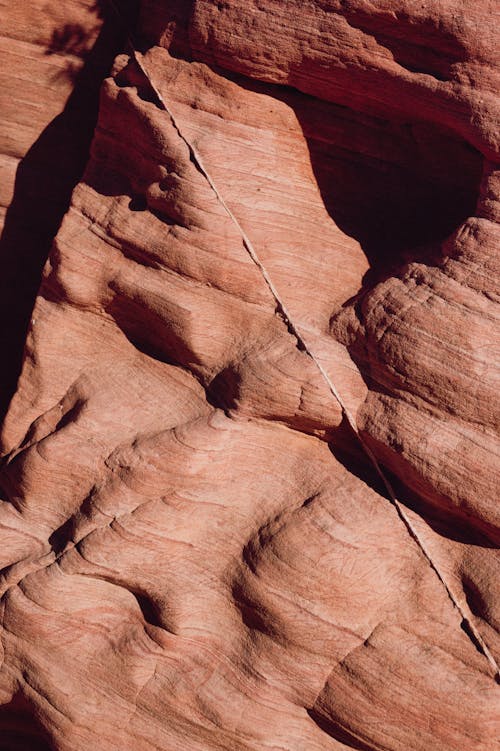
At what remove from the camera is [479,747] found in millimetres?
3254

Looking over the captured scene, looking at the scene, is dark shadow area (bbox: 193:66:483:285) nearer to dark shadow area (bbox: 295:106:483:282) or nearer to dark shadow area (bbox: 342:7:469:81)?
dark shadow area (bbox: 295:106:483:282)

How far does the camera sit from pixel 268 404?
3.65 metres

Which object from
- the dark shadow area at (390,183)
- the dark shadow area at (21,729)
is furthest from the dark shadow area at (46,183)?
the dark shadow area at (21,729)

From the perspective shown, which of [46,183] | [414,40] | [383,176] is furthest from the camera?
[46,183]

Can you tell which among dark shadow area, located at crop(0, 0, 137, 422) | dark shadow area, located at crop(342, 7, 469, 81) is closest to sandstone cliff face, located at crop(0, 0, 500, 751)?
dark shadow area, located at crop(342, 7, 469, 81)

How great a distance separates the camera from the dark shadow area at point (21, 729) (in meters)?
3.80

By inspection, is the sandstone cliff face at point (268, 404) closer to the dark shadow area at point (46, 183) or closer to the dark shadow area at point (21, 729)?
the dark shadow area at point (21, 729)

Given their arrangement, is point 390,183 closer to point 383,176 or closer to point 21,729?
point 383,176

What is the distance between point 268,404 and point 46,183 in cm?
236

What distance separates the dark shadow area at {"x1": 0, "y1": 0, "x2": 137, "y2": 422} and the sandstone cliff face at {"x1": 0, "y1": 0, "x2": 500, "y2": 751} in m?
0.60

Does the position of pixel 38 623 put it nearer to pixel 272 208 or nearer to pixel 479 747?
pixel 479 747

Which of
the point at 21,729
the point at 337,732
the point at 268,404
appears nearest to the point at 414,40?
the point at 268,404

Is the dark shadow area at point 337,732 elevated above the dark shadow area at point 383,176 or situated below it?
below

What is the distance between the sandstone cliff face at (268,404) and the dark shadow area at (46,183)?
1.98ft
